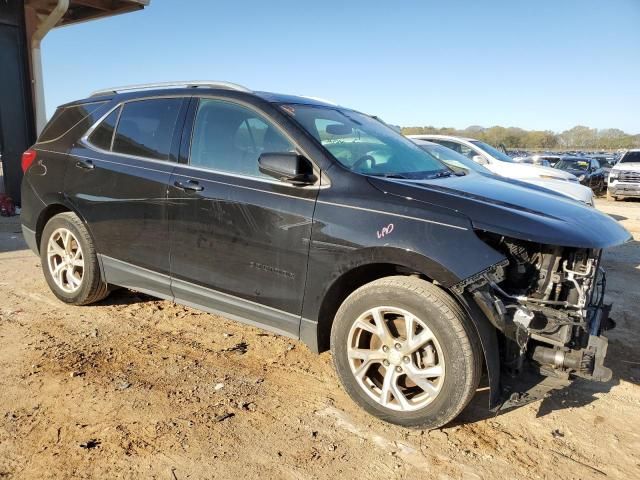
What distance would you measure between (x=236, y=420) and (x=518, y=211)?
6.45 feet

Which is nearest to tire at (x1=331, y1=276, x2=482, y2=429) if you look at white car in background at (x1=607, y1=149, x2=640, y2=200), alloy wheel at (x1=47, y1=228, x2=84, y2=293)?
alloy wheel at (x1=47, y1=228, x2=84, y2=293)

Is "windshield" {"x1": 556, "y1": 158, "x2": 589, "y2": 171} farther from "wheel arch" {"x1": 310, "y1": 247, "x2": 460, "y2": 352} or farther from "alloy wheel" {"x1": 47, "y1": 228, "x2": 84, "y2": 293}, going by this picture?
"alloy wheel" {"x1": 47, "y1": 228, "x2": 84, "y2": 293}

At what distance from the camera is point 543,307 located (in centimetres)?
258

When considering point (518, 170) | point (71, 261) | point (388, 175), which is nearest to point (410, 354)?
point (388, 175)

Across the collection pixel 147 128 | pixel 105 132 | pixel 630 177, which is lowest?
pixel 630 177

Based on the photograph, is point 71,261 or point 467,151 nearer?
point 71,261

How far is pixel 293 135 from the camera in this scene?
3.17 meters

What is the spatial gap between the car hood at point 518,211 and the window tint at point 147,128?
173 centimetres

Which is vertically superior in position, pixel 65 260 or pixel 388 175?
pixel 388 175

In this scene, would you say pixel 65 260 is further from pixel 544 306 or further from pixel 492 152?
pixel 492 152

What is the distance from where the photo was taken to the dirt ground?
2467 millimetres

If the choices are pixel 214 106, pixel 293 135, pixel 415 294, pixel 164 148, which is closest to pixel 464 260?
pixel 415 294

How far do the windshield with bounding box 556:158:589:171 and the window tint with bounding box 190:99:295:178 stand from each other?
807 inches

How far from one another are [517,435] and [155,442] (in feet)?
6.58
